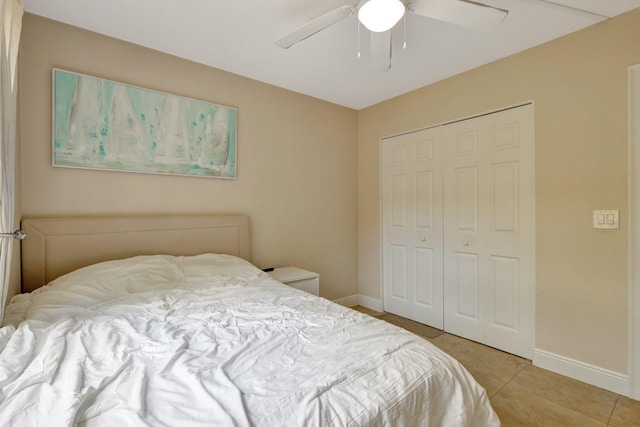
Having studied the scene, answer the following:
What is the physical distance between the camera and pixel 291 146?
3172 mm

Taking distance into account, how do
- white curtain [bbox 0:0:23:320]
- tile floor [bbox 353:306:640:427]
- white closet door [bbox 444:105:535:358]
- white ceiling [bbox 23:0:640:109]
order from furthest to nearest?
white closet door [bbox 444:105:535:358] < white ceiling [bbox 23:0:640:109] < tile floor [bbox 353:306:640:427] < white curtain [bbox 0:0:23:320]

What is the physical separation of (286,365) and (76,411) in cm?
58

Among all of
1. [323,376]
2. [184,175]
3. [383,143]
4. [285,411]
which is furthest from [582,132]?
[184,175]

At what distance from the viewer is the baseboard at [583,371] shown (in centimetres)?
A: 191

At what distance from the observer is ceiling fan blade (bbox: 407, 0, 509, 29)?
141 centimetres

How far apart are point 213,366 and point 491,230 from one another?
2.44m

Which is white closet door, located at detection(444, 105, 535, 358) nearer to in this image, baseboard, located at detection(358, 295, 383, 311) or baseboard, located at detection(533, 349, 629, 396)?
baseboard, located at detection(533, 349, 629, 396)

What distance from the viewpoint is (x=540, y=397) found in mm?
1899

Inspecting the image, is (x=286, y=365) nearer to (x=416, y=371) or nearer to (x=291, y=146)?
(x=416, y=371)

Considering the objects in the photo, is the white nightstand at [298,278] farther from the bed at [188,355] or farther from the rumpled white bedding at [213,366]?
the rumpled white bedding at [213,366]

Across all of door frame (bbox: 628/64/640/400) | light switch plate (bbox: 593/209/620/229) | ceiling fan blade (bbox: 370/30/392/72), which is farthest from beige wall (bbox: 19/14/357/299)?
door frame (bbox: 628/64/640/400)

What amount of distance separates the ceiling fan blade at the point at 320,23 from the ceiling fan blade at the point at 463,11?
1.05 feet

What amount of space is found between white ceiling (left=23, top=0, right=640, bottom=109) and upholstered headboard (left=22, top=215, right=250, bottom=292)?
134 centimetres

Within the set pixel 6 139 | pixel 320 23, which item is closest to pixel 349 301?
pixel 320 23
